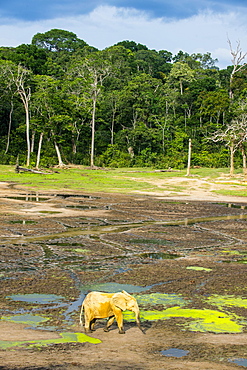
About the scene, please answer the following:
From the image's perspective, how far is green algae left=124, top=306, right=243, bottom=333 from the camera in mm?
6844

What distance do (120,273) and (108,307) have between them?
392cm

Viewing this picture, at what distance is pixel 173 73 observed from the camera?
81188mm

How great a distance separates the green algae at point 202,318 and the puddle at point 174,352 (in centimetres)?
99

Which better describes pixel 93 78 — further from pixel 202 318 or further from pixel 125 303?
pixel 125 303

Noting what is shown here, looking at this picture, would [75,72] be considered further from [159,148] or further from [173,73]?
[173,73]

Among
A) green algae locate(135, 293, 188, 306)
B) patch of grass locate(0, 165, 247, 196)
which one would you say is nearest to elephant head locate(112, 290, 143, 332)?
green algae locate(135, 293, 188, 306)

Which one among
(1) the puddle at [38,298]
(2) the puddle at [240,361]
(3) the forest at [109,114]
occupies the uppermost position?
(3) the forest at [109,114]

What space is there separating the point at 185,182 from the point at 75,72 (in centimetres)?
3277

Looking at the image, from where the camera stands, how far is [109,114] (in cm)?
6981

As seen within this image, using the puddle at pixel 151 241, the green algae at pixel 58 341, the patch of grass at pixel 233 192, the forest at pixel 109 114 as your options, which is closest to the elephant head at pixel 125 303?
the green algae at pixel 58 341

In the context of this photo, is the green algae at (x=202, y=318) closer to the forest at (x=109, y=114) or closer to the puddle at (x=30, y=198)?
the puddle at (x=30, y=198)

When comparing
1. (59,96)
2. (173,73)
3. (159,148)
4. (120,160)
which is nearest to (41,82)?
(59,96)

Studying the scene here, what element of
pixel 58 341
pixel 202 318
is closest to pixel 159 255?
pixel 202 318

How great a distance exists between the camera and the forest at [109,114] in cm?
5584
